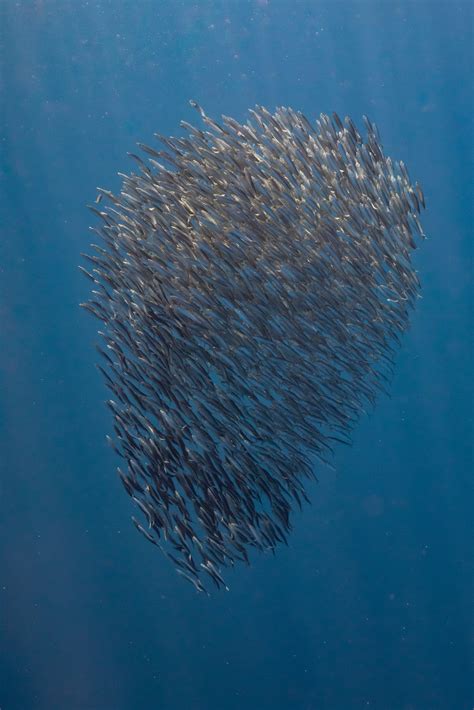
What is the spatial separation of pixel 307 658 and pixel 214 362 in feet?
10.7

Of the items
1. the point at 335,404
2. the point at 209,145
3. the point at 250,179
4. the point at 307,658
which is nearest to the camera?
the point at 250,179

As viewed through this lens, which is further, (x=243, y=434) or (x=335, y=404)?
(x=335, y=404)

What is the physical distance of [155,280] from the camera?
2.99 metres

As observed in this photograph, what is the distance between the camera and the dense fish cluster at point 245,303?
9.34ft

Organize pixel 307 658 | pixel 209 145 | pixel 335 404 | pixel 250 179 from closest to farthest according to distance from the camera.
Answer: pixel 250 179, pixel 209 145, pixel 335 404, pixel 307 658

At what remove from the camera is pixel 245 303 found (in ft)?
9.24

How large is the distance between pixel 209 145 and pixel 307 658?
4.10 meters

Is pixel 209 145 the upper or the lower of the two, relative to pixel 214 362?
upper

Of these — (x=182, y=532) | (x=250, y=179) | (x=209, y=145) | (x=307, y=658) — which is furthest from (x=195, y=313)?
(x=307, y=658)

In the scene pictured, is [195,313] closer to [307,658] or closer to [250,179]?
[250,179]

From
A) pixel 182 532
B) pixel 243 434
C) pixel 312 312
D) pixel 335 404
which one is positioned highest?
pixel 312 312

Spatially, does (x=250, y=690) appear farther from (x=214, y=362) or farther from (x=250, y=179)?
(x=250, y=179)

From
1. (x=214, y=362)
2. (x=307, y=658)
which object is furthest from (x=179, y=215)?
(x=307, y=658)

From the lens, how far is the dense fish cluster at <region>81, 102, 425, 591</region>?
285 centimetres
